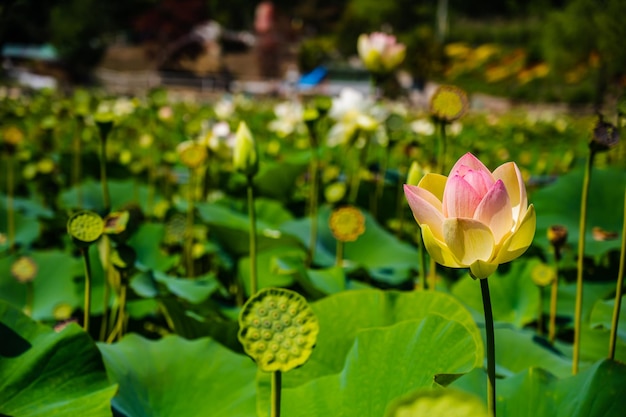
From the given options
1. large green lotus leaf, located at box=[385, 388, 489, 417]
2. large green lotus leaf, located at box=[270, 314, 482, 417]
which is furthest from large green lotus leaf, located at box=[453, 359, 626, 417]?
large green lotus leaf, located at box=[385, 388, 489, 417]

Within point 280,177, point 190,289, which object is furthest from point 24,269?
point 280,177

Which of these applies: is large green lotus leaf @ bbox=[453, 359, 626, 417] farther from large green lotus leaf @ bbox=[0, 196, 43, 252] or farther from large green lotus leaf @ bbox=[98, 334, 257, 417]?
large green lotus leaf @ bbox=[0, 196, 43, 252]

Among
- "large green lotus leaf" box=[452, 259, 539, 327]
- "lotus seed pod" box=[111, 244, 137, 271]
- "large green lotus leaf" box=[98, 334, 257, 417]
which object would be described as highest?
"lotus seed pod" box=[111, 244, 137, 271]

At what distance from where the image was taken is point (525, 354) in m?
0.67

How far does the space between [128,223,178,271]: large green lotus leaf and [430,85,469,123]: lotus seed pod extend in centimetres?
56

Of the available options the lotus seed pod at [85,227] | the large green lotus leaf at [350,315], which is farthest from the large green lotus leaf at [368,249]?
the lotus seed pod at [85,227]

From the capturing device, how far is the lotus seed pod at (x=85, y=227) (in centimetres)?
55

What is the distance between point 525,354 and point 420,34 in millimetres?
12899

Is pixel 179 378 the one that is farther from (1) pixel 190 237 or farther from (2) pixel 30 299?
(1) pixel 190 237

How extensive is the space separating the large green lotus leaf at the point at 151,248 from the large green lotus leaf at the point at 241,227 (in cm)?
8

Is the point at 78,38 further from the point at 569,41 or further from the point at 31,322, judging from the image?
the point at 31,322

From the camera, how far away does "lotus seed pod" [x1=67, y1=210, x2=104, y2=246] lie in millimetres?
546

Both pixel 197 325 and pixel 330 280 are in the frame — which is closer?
pixel 197 325

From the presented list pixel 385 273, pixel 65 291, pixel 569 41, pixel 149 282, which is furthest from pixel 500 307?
pixel 569 41
